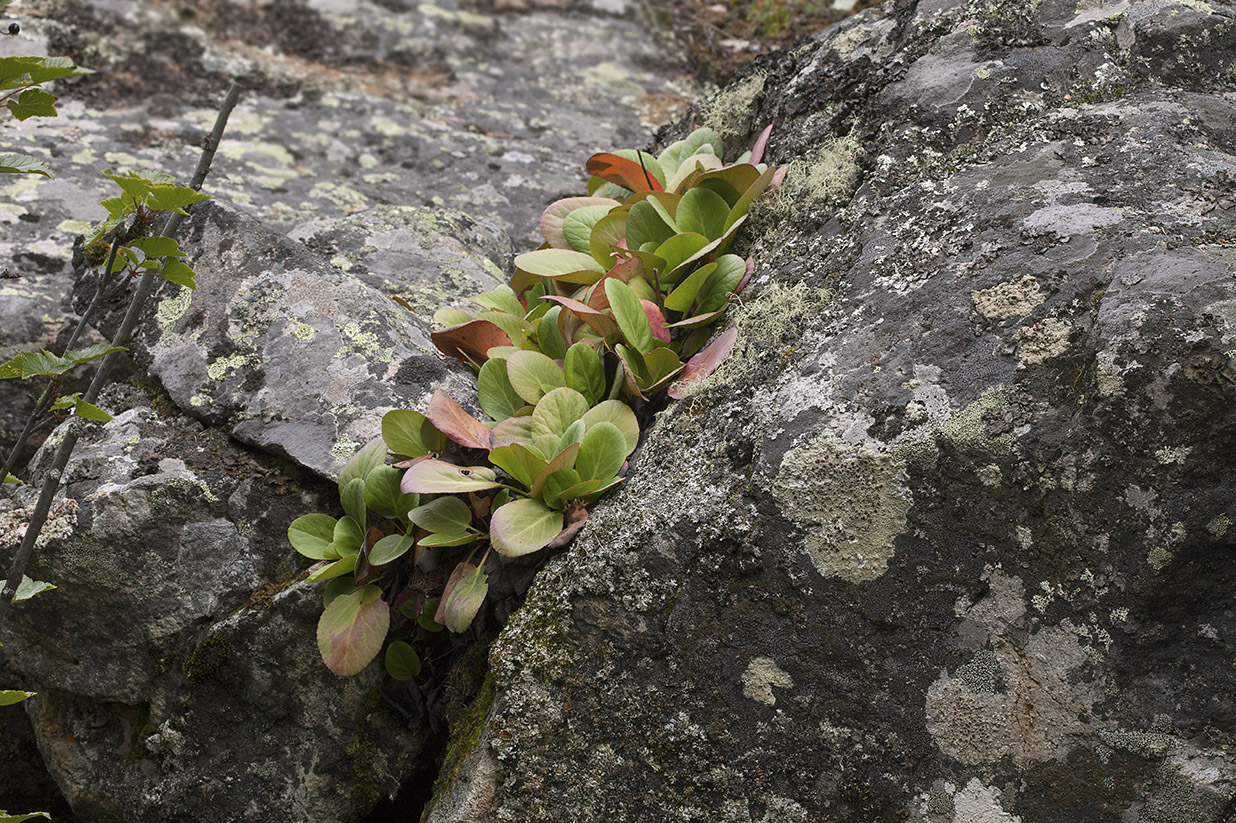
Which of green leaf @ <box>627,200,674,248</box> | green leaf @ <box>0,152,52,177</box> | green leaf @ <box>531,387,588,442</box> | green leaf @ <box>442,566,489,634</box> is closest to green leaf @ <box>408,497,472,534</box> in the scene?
green leaf @ <box>442,566,489,634</box>

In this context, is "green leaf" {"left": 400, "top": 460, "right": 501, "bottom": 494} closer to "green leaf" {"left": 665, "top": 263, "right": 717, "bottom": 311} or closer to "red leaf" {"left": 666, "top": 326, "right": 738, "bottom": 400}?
"red leaf" {"left": 666, "top": 326, "right": 738, "bottom": 400}

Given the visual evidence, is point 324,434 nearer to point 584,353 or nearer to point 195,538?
point 195,538

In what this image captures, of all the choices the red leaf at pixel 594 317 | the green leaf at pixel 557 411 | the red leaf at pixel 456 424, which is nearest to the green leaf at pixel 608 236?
the red leaf at pixel 594 317

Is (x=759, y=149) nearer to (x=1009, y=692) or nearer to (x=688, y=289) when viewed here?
(x=688, y=289)

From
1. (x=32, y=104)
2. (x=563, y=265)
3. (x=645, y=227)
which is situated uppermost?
(x=32, y=104)

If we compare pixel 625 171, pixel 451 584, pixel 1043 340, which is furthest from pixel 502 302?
pixel 1043 340

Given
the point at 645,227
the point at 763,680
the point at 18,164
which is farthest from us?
the point at 645,227
